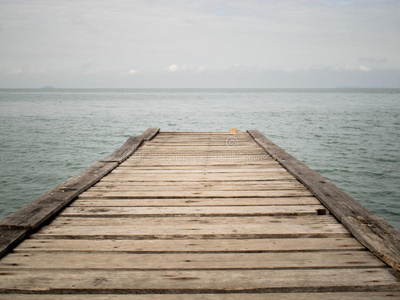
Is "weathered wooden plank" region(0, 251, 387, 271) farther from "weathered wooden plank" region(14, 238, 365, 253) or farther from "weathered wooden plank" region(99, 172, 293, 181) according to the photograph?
"weathered wooden plank" region(99, 172, 293, 181)

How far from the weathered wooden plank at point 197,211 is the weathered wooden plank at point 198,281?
3.08 ft

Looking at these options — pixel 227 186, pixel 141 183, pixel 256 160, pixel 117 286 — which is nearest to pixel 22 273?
pixel 117 286

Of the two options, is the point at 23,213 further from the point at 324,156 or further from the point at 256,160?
the point at 324,156

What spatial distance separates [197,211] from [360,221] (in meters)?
1.34

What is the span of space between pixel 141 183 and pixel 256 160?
6.90 ft

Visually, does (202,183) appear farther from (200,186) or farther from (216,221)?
(216,221)

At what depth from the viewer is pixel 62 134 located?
55.3 ft

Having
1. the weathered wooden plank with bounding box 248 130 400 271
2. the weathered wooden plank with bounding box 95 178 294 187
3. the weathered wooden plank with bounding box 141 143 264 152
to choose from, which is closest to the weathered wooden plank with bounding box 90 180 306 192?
the weathered wooden plank with bounding box 95 178 294 187

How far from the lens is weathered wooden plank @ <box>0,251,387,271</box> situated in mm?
1994

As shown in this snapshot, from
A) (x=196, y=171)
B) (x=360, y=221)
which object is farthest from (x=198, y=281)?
(x=196, y=171)

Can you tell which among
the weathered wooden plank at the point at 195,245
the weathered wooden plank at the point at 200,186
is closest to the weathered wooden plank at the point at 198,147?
the weathered wooden plank at the point at 200,186

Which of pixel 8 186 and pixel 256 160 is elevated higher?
pixel 256 160

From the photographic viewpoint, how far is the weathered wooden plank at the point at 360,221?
6.87 feet

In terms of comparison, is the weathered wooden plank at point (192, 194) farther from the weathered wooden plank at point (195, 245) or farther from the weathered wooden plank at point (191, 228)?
the weathered wooden plank at point (195, 245)
